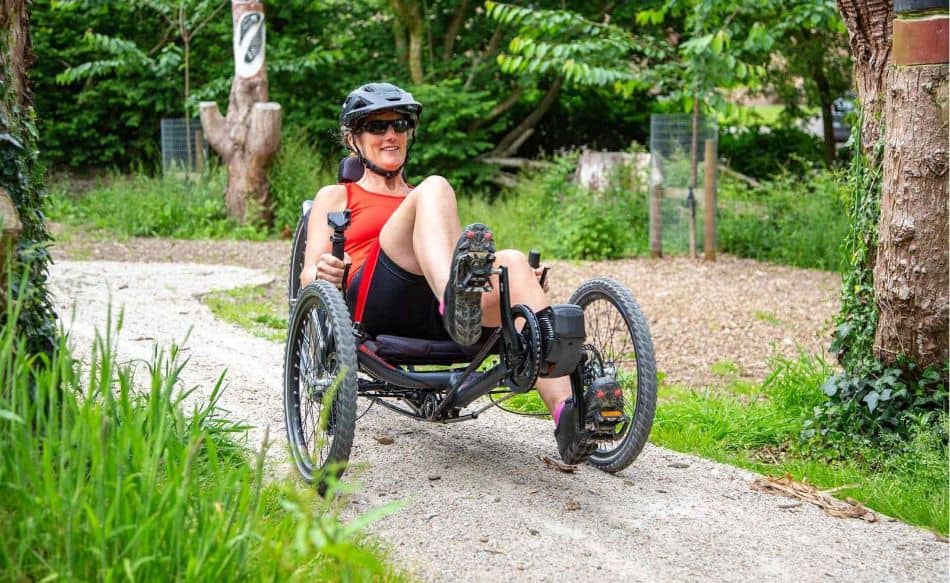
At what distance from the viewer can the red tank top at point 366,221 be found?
424cm

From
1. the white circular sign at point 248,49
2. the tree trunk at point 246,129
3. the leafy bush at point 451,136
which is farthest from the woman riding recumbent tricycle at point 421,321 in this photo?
the leafy bush at point 451,136

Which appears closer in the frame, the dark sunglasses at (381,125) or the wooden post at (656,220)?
the dark sunglasses at (381,125)

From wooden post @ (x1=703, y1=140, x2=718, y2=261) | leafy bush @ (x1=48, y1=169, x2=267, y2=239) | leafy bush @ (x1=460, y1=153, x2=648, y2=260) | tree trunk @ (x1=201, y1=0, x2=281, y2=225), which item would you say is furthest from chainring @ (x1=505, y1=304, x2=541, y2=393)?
tree trunk @ (x1=201, y1=0, x2=281, y2=225)

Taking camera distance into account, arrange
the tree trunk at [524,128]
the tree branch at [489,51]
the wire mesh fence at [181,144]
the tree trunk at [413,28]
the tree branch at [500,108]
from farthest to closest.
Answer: the tree trunk at [524,128], the tree branch at [500,108], the tree branch at [489,51], the tree trunk at [413,28], the wire mesh fence at [181,144]

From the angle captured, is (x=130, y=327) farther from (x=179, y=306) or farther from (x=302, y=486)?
(x=302, y=486)

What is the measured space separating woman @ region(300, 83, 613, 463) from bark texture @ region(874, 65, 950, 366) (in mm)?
1547

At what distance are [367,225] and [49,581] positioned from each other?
221 centimetres

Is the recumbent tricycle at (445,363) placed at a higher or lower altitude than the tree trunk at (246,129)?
lower

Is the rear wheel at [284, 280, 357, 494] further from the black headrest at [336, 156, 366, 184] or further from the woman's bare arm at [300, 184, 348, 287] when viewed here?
the black headrest at [336, 156, 366, 184]

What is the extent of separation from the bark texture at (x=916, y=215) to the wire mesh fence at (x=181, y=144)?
9.69 meters

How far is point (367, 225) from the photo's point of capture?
13.9 ft

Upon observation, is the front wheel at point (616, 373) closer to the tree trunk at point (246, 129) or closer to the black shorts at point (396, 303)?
the black shorts at point (396, 303)

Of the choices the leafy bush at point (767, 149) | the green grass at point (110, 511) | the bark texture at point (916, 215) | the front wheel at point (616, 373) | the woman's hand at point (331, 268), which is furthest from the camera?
the leafy bush at point (767, 149)

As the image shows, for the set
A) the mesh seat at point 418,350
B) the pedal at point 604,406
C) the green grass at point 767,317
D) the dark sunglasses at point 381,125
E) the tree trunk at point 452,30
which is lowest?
A: the green grass at point 767,317
